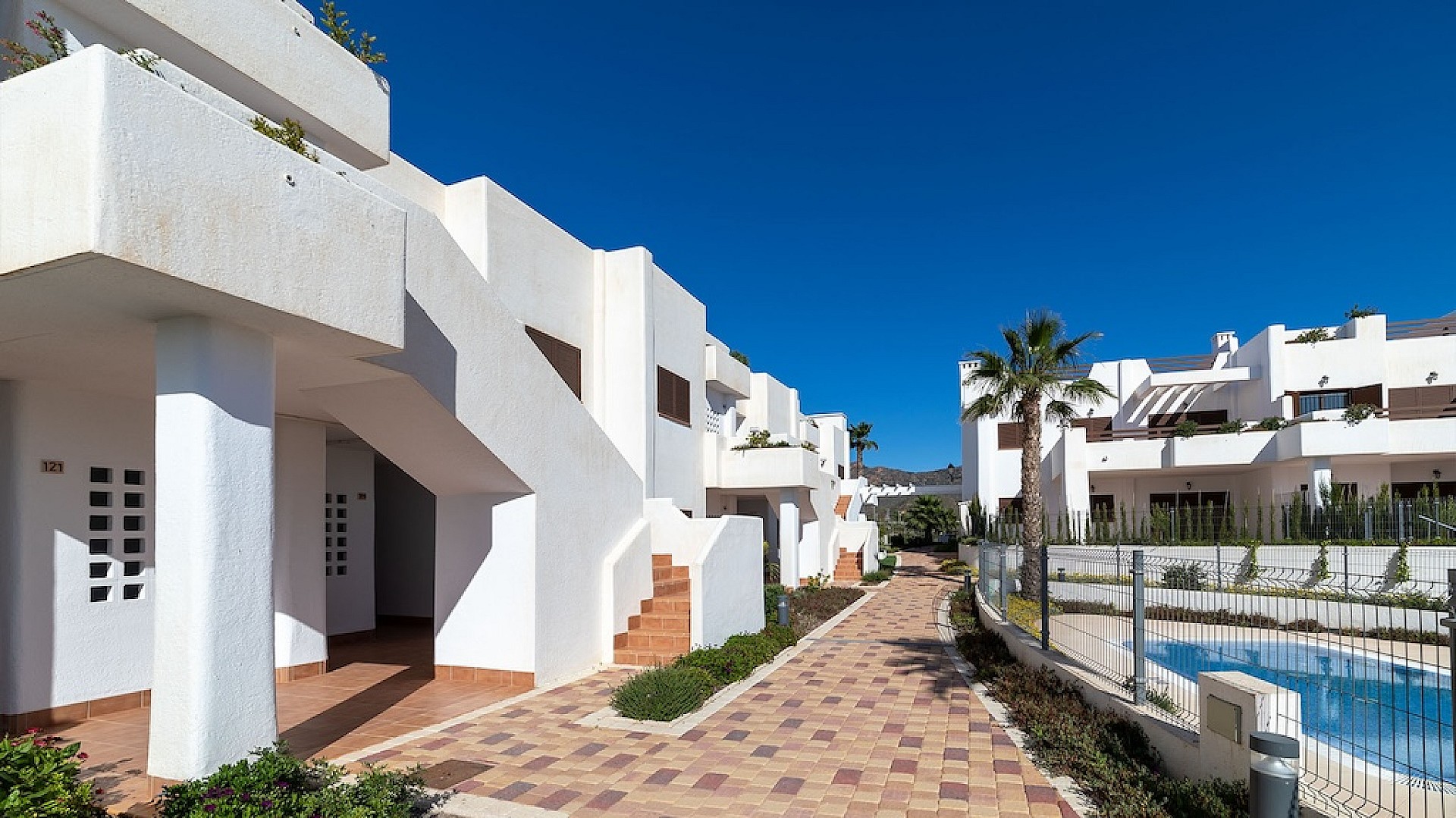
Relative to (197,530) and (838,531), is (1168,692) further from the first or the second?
(838,531)

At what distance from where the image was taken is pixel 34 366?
6.31 metres

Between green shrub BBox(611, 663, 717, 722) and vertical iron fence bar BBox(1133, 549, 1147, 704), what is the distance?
419 centimetres

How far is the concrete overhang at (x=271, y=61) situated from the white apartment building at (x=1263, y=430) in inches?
802

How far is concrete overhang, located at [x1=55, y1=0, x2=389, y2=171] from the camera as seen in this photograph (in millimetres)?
7648

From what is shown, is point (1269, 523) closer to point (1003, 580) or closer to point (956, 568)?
point (956, 568)

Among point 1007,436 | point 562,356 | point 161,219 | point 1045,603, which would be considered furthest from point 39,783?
point 1007,436

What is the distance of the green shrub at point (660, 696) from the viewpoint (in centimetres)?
756

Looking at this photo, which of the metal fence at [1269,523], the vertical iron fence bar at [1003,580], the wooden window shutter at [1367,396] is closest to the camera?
the vertical iron fence bar at [1003,580]

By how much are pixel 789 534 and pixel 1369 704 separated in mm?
14845

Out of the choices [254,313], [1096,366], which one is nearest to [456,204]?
[254,313]

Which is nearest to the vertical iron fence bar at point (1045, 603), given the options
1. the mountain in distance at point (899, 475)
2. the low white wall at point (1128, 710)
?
the low white wall at point (1128, 710)

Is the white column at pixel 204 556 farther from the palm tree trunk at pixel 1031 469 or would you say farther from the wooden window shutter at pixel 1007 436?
the wooden window shutter at pixel 1007 436

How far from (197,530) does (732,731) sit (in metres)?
4.84

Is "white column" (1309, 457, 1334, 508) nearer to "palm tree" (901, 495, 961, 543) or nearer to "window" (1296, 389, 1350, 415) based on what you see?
"window" (1296, 389, 1350, 415)
